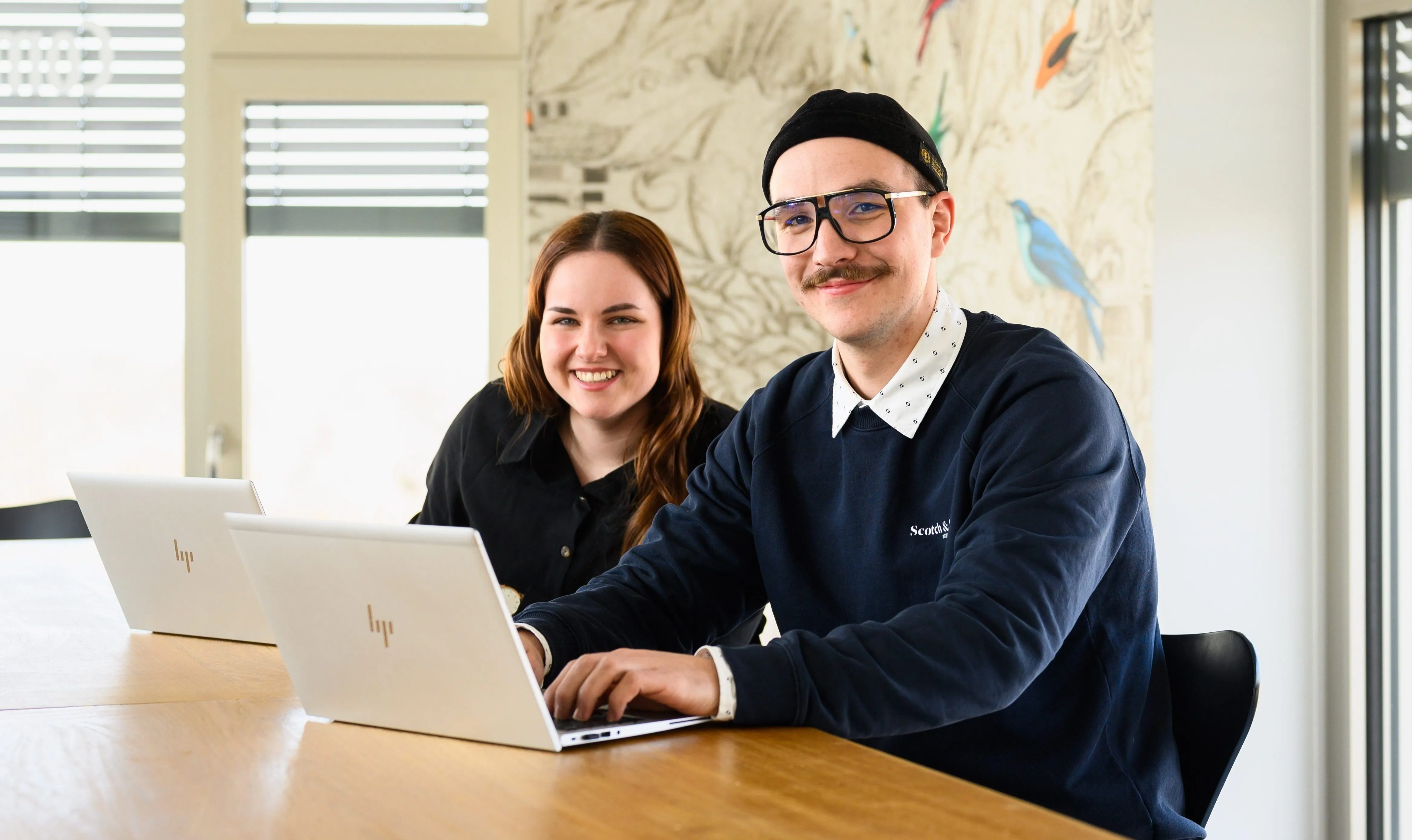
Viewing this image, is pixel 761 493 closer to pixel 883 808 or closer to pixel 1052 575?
pixel 1052 575

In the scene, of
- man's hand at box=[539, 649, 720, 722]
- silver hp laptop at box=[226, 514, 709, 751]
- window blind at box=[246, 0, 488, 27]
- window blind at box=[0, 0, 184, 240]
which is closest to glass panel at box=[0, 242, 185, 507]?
window blind at box=[0, 0, 184, 240]

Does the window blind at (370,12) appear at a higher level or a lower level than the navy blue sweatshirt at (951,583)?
higher

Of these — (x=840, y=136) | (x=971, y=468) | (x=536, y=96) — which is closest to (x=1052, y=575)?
(x=971, y=468)

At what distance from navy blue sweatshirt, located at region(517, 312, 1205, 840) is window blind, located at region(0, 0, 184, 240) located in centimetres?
310

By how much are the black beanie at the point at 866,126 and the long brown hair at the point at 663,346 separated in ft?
2.01

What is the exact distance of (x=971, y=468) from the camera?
55.6 inches

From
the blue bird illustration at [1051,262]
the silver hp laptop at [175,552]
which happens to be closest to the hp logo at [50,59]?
the silver hp laptop at [175,552]

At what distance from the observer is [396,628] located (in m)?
1.13

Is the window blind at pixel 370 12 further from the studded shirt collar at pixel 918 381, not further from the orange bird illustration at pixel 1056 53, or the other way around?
the studded shirt collar at pixel 918 381

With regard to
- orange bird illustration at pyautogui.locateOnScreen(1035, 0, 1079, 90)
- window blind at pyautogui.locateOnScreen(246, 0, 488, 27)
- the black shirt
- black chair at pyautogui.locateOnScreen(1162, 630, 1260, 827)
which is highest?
window blind at pyautogui.locateOnScreen(246, 0, 488, 27)

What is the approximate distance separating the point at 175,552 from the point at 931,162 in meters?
1.15

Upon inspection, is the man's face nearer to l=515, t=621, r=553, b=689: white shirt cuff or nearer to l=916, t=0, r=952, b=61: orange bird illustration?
l=515, t=621, r=553, b=689: white shirt cuff

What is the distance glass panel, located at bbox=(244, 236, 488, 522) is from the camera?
4160 mm

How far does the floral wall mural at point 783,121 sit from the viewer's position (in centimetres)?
261
